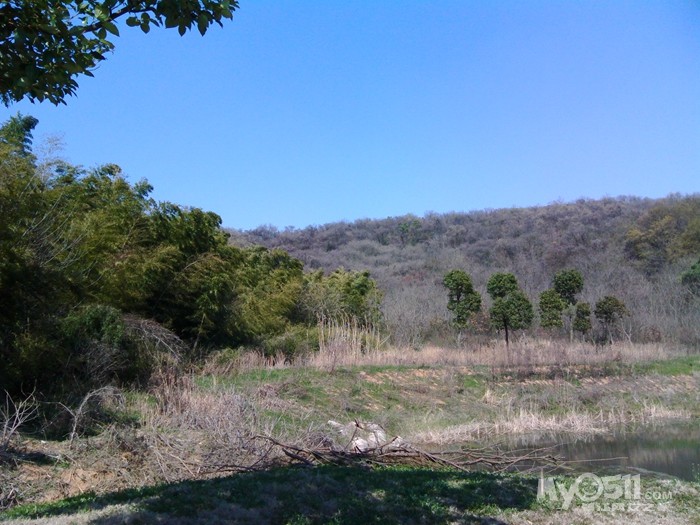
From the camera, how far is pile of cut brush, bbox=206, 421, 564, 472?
10.5 m

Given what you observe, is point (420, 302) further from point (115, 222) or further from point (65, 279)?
point (65, 279)

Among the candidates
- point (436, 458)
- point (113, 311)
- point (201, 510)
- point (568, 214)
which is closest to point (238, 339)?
point (113, 311)

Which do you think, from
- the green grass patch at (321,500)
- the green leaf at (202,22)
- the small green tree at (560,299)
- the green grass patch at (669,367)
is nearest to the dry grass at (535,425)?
the green grass patch at (669,367)

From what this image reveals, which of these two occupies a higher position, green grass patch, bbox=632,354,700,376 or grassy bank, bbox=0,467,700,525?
grassy bank, bbox=0,467,700,525

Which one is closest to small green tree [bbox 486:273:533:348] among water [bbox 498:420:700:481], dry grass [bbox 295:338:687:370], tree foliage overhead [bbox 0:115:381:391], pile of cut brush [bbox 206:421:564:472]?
dry grass [bbox 295:338:687:370]

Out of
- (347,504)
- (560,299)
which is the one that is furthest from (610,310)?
(347,504)

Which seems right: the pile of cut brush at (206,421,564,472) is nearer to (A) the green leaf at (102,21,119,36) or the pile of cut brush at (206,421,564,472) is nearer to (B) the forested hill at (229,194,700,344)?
(A) the green leaf at (102,21,119,36)

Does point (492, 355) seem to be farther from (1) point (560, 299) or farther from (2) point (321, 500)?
(2) point (321, 500)

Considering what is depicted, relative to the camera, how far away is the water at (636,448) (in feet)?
42.1

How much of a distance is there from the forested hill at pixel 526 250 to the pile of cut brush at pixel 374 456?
17.8 m

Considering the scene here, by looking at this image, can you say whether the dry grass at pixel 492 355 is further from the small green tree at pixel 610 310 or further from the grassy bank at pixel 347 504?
the grassy bank at pixel 347 504

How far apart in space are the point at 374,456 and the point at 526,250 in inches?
2236

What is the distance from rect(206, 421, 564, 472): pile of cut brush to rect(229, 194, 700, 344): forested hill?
17.8 meters

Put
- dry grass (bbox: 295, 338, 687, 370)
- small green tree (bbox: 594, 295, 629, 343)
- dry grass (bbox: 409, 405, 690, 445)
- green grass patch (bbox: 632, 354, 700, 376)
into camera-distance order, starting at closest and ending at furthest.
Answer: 1. dry grass (bbox: 409, 405, 690, 445)
2. dry grass (bbox: 295, 338, 687, 370)
3. green grass patch (bbox: 632, 354, 700, 376)
4. small green tree (bbox: 594, 295, 629, 343)
